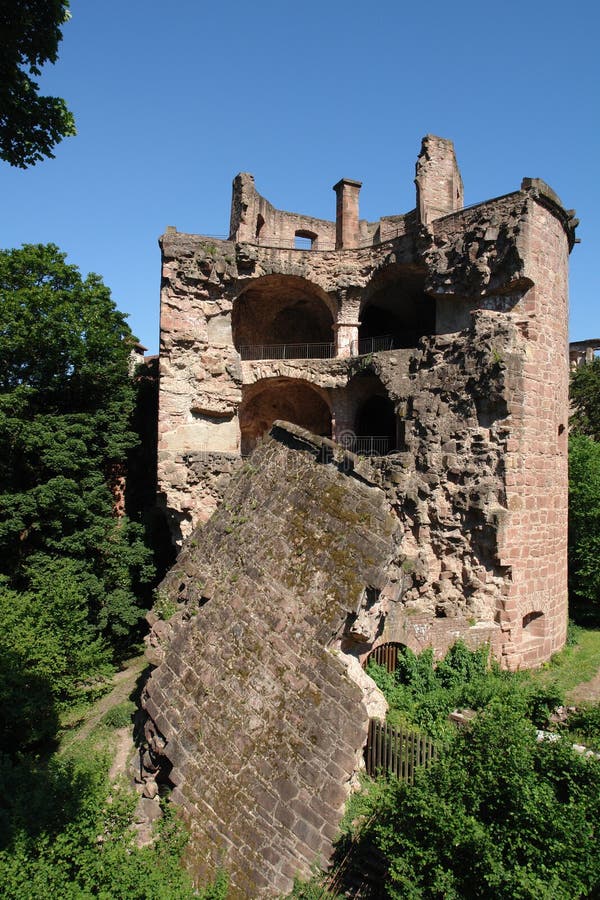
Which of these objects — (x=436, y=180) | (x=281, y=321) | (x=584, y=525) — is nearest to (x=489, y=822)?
(x=584, y=525)

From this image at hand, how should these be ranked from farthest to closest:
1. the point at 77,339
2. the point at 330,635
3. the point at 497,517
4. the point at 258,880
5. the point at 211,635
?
the point at 77,339 → the point at 497,517 → the point at 211,635 → the point at 330,635 → the point at 258,880

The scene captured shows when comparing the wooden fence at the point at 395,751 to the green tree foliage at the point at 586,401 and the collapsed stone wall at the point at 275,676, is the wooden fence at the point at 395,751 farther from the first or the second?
the green tree foliage at the point at 586,401

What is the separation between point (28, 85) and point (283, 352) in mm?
14723

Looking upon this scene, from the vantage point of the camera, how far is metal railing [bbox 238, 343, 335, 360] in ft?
71.6

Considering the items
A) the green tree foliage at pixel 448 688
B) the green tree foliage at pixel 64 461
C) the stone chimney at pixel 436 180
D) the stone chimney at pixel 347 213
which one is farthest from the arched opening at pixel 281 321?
the green tree foliage at pixel 448 688

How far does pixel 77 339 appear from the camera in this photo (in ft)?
56.5

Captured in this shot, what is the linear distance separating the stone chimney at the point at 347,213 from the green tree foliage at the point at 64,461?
8716 millimetres

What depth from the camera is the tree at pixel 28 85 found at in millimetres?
6867

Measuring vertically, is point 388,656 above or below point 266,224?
below

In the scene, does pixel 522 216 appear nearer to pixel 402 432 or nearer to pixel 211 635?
pixel 402 432

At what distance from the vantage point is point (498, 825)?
599cm

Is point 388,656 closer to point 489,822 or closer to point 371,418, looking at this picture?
point 489,822

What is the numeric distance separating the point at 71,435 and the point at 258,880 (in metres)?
13.2

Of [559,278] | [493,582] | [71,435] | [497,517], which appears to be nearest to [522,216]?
[559,278]
